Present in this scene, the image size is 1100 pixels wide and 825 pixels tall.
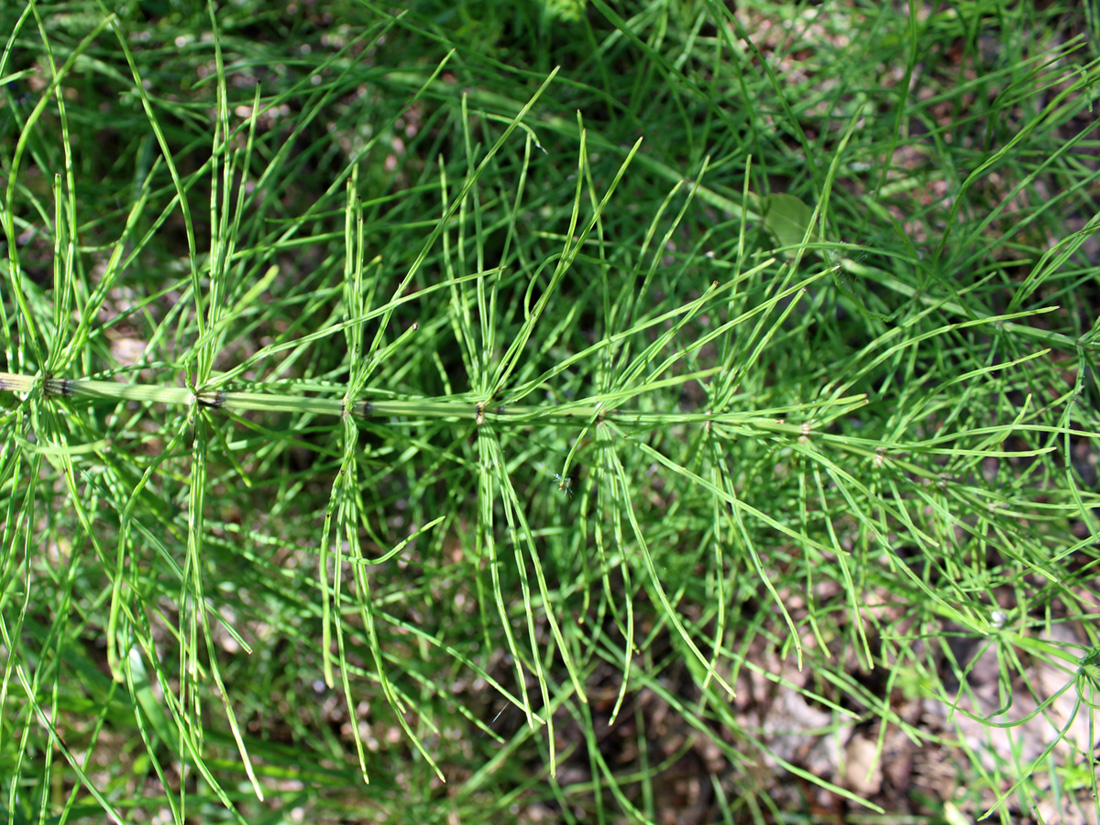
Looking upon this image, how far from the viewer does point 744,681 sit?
6.62ft

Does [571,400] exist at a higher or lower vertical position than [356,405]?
lower

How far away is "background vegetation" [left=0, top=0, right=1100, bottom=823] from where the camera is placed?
135 centimetres

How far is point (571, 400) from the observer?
143 cm

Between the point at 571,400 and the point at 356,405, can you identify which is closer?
the point at 356,405

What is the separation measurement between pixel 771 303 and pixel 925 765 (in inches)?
65.5

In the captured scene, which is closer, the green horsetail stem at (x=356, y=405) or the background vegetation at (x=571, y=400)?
the green horsetail stem at (x=356, y=405)

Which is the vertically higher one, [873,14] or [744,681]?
[873,14]

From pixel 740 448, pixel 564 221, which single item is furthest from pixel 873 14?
pixel 740 448

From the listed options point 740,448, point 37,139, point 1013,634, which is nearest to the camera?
point 1013,634

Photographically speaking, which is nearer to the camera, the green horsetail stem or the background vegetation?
the green horsetail stem

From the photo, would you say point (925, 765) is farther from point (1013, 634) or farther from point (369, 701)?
point (369, 701)

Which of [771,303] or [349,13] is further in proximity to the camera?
[349,13]

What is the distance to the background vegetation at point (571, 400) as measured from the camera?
4.42 ft

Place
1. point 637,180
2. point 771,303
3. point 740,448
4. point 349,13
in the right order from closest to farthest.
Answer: point 771,303, point 740,448, point 637,180, point 349,13
